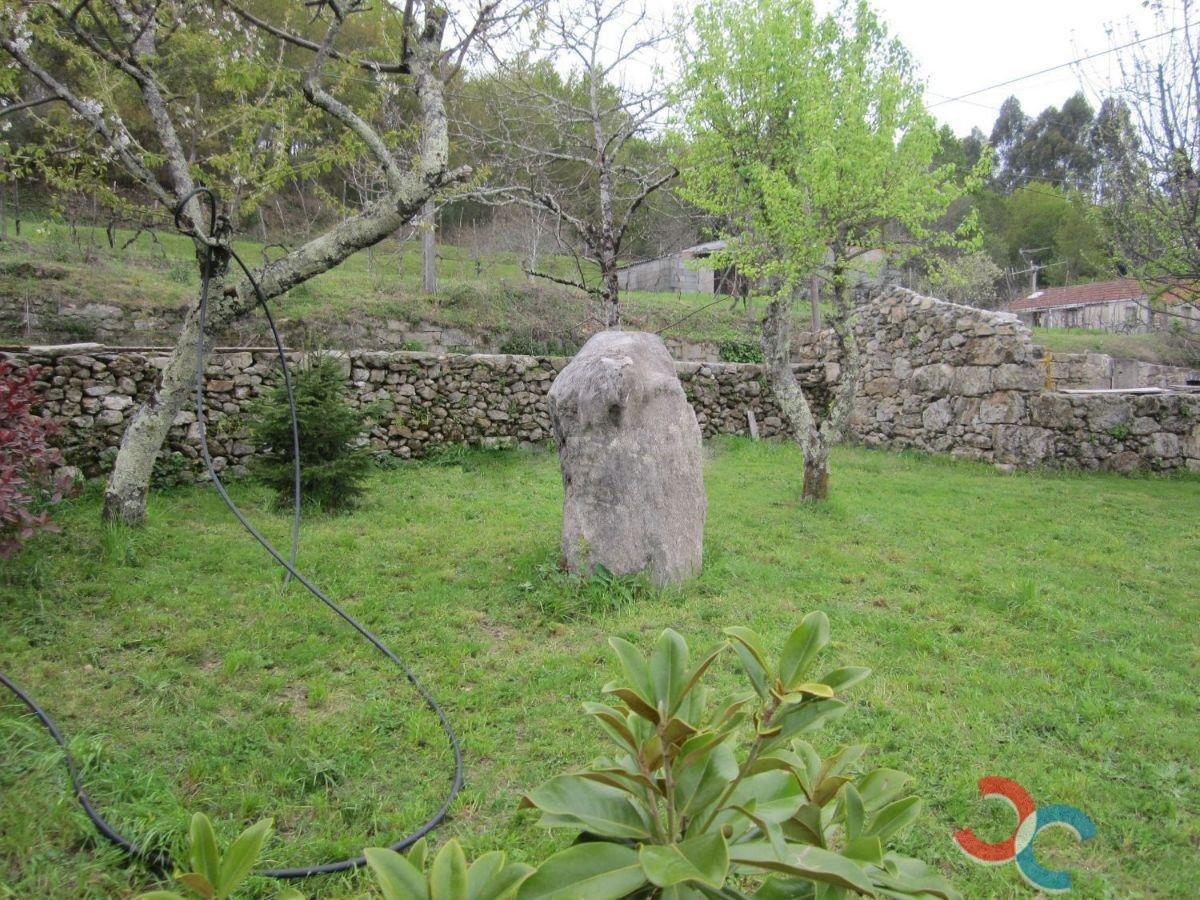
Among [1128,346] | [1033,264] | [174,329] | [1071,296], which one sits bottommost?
[174,329]

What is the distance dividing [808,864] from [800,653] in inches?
11.7

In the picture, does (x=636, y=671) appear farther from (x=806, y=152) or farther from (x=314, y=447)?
(x=806, y=152)

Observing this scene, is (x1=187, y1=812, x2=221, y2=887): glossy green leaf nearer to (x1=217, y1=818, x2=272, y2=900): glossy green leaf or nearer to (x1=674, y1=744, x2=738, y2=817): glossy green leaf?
(x1=217, y1=818, x2=272, y2=900): glossy green leaf

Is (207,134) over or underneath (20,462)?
over

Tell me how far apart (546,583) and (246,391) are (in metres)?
A: 5.38

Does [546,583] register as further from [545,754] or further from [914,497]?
[914,497]

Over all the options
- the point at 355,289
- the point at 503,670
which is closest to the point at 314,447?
the point at 503,670

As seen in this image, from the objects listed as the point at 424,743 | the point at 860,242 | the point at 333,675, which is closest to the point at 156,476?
the point at 333,675

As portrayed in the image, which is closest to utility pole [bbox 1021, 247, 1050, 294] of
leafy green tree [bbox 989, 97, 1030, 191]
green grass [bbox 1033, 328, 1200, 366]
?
green grass [bbox 1033, 328, 1200, 366]

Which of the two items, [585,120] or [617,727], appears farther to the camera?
[585,120]

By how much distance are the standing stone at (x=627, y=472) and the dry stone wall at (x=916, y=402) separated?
377 cm

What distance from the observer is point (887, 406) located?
11.5 meters

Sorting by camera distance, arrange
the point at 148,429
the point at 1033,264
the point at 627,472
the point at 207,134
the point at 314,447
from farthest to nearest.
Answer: the point at 1033,264 < the point at 314,447 < the point at 207,134 < the point at 148,429 < the point at 627,472

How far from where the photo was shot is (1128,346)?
736 inches
